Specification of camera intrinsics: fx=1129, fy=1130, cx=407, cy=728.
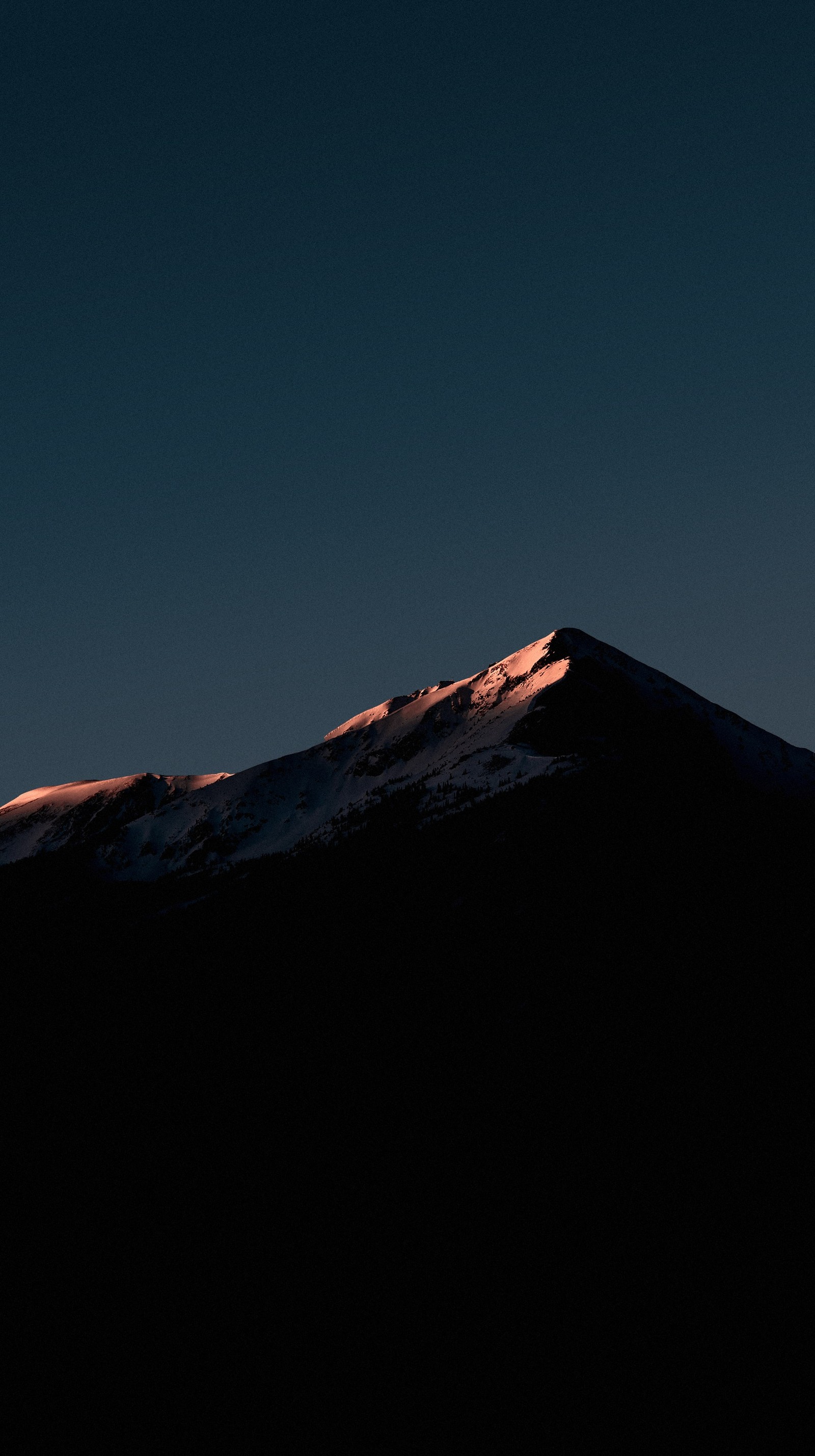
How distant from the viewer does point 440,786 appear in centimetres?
11425

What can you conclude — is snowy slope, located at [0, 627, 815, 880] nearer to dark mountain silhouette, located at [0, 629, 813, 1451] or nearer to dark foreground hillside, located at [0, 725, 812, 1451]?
dark mountain silhouette, located at [0, 629, 813, 1451]

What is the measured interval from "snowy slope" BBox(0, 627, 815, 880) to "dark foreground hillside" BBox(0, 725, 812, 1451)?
12.0 meters

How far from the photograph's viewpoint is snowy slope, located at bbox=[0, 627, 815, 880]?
114875 mm

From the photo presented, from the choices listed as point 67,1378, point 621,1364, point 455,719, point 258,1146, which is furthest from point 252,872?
point 621,1364

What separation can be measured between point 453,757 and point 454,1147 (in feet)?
219

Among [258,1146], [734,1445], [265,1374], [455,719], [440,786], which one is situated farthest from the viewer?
[455,719]

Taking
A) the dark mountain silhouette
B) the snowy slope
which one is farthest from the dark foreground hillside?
the snowy slope

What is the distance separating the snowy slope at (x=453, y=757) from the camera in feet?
377

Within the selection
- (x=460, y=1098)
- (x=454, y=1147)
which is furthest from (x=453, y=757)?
(x=454, y=1147)

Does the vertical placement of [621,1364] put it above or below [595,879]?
below

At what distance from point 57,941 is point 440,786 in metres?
47.2

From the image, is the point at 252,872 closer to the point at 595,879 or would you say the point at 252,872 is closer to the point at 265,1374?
the point at 595,879

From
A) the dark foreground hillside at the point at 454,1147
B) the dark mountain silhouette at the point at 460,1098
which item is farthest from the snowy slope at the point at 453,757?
the dark foreground hillside at the point at 454,1147

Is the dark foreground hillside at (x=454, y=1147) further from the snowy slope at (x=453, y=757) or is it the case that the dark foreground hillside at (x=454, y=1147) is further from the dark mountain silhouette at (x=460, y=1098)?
the snowy slope at (x=453, y=757)
